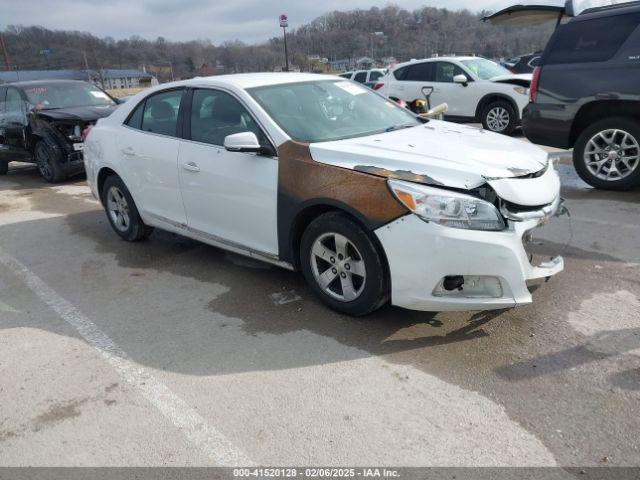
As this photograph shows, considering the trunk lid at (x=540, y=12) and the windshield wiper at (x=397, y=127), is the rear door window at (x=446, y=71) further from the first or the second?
the windshield wiper at (x=397, y=127)

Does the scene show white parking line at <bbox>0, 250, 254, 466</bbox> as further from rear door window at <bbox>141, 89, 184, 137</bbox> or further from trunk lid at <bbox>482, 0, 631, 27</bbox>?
trunk lid at <bbox>482, 0, 631, 27</bbox>

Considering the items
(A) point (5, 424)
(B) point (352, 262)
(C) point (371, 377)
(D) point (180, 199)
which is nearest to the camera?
(A) point (5, 424)

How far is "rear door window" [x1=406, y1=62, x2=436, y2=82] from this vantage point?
1208cm

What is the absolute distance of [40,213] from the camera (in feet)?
23.8

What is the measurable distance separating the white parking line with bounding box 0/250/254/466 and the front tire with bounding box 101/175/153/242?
1202 millimetres

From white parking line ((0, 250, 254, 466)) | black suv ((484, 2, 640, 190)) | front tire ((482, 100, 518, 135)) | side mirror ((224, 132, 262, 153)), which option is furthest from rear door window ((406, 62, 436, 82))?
white parking line ((0, 250, 254, 466))

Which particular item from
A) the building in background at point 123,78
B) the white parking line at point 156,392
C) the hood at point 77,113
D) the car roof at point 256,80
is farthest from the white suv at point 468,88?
the building in background at point 123,78

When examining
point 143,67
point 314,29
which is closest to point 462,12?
point 314,29

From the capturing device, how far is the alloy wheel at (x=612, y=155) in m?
5.94

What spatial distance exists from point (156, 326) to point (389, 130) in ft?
7.54

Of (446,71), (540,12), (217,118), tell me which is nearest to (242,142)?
(217,118)

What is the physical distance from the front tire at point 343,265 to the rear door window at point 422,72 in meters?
9.58

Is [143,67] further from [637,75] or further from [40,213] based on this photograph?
[637,75]

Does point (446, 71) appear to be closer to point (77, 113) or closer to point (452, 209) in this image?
point (77, 113)
